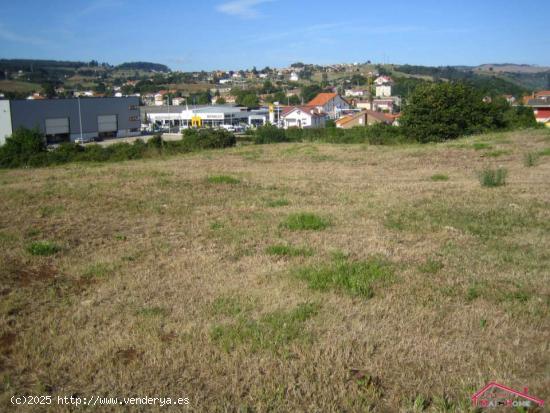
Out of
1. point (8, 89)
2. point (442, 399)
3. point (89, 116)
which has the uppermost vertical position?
point (8, 89)

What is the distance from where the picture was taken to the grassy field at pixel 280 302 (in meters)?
3.18

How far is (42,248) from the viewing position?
235 inches

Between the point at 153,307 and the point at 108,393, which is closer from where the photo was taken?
the point at 108,393

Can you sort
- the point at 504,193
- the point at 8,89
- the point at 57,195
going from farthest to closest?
1. the point at 8,89
2. the point at 57,195
3. the point at 504,193

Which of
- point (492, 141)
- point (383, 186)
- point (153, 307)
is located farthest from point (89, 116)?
point (153, 307)

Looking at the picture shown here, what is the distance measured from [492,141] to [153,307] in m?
21.1

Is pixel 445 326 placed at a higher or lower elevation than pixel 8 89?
lower

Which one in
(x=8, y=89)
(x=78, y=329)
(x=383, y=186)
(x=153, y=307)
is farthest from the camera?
(x=8, y=89)

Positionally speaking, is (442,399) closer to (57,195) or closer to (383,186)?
(383,186)

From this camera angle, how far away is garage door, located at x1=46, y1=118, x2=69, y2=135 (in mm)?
59481

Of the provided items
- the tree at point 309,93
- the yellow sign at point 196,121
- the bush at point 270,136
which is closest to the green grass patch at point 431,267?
the bush at point 270,136

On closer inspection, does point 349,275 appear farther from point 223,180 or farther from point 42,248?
point 223,180

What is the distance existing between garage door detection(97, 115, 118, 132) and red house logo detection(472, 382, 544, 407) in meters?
69.5

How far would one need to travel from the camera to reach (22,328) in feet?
12.9
